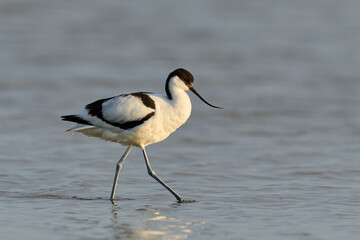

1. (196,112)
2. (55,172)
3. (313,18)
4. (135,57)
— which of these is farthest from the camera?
(313,18)

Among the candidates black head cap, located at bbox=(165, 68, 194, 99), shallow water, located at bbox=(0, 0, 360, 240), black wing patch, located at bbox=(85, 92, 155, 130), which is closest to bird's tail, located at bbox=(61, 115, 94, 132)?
black wing patch, located at bbox=(85, 92, 155, 130)

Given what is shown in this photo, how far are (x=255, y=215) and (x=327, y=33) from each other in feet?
43.4

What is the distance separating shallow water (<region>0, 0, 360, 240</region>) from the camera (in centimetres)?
703

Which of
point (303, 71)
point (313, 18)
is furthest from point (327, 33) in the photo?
point (303, 71)

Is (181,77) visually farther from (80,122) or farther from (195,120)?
(195,120)

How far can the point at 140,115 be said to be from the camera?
305 inches

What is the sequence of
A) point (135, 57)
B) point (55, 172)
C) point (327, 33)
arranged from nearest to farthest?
point (55, 172)
point (135, 57)
point (327, 33)

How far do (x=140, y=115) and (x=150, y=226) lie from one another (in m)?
1.50

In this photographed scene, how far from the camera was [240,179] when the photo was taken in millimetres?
8906

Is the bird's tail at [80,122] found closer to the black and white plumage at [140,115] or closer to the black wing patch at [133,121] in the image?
the black and white plumage at [140,115]

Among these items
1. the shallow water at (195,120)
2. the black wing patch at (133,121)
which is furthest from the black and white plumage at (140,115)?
the shallow water at (195,120)

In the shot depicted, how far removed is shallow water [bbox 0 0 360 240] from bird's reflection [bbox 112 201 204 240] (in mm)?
17

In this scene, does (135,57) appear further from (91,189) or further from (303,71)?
(91,189)

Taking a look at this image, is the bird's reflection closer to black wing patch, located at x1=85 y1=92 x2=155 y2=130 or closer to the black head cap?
black wing patch, located at x1=85 y1=92 x2=155 y2=130
